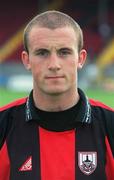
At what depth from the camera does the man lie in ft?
10.3

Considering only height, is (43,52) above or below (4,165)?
above

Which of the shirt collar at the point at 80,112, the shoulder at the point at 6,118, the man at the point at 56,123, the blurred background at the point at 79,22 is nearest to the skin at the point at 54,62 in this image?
the man at the point at 56,123

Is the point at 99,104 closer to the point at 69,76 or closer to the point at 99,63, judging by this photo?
the point at 69,76

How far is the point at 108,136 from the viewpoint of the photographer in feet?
10.6

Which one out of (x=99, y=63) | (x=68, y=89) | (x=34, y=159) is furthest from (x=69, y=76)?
(x=99, y=63)

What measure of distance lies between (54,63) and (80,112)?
0.34m

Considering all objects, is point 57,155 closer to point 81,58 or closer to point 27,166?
point 27,166

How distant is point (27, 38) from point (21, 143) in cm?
57

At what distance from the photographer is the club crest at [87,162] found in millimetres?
3174

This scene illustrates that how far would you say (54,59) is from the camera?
3129 mm

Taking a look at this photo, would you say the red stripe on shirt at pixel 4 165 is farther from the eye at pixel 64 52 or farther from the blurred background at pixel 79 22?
the blurred background at pixel 79 22

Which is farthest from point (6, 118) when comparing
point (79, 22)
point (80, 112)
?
point (79, 22)

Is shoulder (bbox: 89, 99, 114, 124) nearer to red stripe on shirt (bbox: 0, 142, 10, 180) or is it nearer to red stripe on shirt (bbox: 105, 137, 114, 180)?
red stripe on shirt (bbox: 105, 137, 114, 180)

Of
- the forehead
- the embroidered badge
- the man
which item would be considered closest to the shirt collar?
the man
